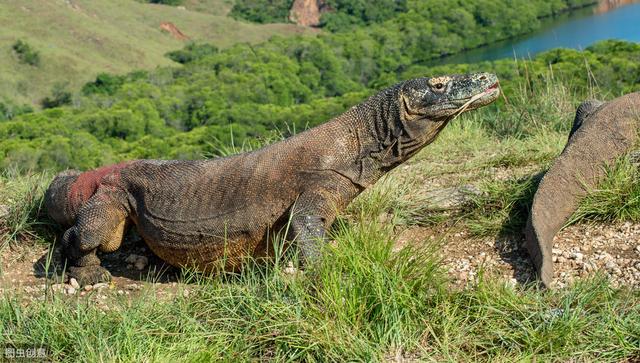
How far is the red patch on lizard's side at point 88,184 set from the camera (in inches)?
179

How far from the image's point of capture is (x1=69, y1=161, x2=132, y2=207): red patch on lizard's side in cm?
454

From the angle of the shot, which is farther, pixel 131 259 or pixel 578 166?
pixel 131 259

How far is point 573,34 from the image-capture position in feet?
146

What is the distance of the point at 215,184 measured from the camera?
167 inches

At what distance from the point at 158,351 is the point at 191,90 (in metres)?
52.8

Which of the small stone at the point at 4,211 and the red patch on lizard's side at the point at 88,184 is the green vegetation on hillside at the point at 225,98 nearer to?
the red patch on lizard's side at the point at 88,184

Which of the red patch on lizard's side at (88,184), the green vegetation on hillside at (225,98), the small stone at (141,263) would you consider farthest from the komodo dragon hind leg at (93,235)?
the green vegetation on hillside at (225,98)

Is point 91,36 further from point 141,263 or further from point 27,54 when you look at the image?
point 141,263

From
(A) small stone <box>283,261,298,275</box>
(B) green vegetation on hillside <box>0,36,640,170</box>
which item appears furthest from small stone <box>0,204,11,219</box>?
(B) green vegetation on hillside <box>0,36,640,170</box>

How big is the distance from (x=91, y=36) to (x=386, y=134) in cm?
7519

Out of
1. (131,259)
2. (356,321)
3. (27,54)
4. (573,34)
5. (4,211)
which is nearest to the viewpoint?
(356,321)

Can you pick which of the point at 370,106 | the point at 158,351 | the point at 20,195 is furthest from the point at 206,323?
the point at 20,195

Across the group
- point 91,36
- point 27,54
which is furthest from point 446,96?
point 91,36

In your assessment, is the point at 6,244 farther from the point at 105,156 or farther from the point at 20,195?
the point at 105,156
